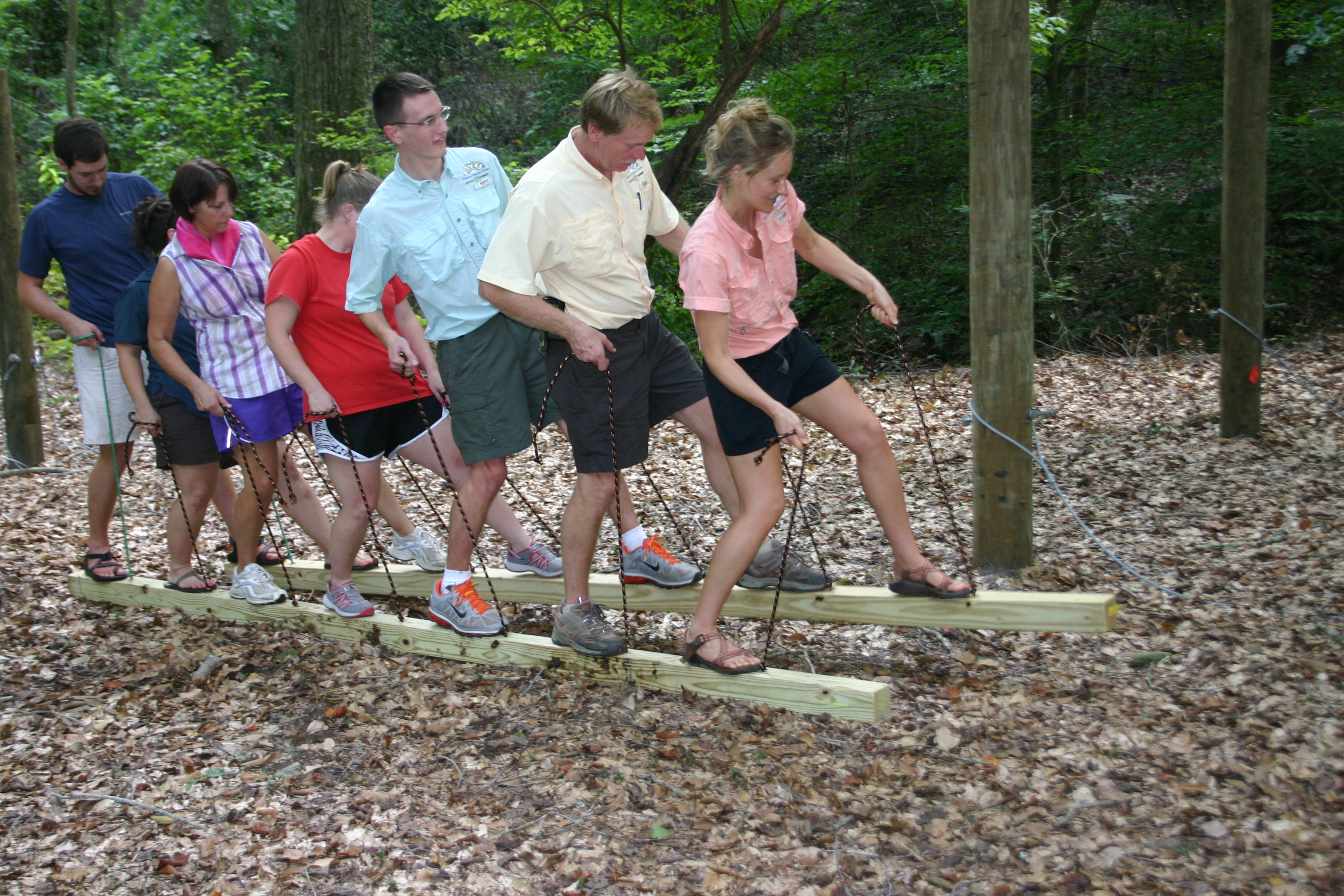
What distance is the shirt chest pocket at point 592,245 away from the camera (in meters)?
3.46

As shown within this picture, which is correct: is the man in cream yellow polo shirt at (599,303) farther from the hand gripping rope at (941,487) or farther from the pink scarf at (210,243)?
the pink scarf at (210,243)

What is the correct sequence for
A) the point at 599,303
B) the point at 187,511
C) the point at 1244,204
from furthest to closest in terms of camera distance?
the point at 1244,204
the point at 187,511
the point at 599,303

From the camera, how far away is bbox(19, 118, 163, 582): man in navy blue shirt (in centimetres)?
473

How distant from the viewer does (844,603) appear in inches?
150

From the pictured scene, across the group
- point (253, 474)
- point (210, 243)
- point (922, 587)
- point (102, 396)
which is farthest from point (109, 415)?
point (922, 587)

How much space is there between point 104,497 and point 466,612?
2.14 metres

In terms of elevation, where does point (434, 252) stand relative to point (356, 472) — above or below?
above

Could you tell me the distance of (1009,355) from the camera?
4078 mm

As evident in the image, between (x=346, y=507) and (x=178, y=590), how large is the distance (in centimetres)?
114

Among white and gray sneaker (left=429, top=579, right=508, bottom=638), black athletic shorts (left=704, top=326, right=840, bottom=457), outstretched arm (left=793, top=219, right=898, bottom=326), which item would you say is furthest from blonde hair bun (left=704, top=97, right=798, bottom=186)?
white and gray sneaker (left=429, top=579, right=508, bottom=638)

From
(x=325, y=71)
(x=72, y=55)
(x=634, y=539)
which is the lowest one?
(x=634, y=539)

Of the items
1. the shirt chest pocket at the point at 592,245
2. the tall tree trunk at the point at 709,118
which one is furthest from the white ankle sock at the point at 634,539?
the tall tree trunk at the point at 709,118

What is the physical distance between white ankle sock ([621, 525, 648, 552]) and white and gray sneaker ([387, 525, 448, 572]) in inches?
42.8

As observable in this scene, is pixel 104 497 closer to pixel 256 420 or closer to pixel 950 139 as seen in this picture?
pixel 256 420
